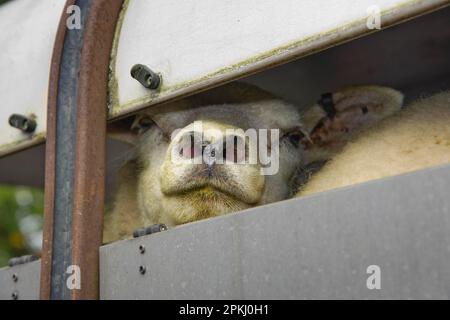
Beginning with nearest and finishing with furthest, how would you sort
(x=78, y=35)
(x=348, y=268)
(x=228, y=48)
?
(x=348, y=268)
(x=228, y=48)
(x=78, y=35)

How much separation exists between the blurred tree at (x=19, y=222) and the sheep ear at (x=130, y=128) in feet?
17.9

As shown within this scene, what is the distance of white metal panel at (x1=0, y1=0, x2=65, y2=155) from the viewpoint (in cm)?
361

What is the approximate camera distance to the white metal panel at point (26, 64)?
3.61 meters

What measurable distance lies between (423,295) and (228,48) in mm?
1279

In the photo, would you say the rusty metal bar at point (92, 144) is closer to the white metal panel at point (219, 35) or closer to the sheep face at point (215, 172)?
the white metal panel at point (219, 35)

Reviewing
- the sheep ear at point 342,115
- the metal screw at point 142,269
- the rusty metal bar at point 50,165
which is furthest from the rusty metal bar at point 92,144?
the sheep ear at point 342,115

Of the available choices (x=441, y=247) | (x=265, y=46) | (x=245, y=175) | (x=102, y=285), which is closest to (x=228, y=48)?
(x=265, y=46)

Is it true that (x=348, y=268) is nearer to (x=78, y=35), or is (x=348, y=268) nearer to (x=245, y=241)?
(x=245, y=241)

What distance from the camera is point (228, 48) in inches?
117

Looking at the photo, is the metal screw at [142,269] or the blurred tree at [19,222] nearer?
the metal screw at [142,269]

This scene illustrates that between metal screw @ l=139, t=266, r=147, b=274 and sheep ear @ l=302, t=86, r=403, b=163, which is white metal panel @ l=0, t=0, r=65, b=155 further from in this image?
sheep ear @ l=302, t=86, r=403, b=163

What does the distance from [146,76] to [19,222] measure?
7.40 m

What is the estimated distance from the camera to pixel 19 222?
397 inches

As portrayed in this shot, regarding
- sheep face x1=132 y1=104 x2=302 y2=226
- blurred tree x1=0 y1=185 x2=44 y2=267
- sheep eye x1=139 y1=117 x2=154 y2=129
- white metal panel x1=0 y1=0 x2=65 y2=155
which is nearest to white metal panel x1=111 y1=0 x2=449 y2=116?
sheep face x1=132 y1=104 x2=302 y2=226
